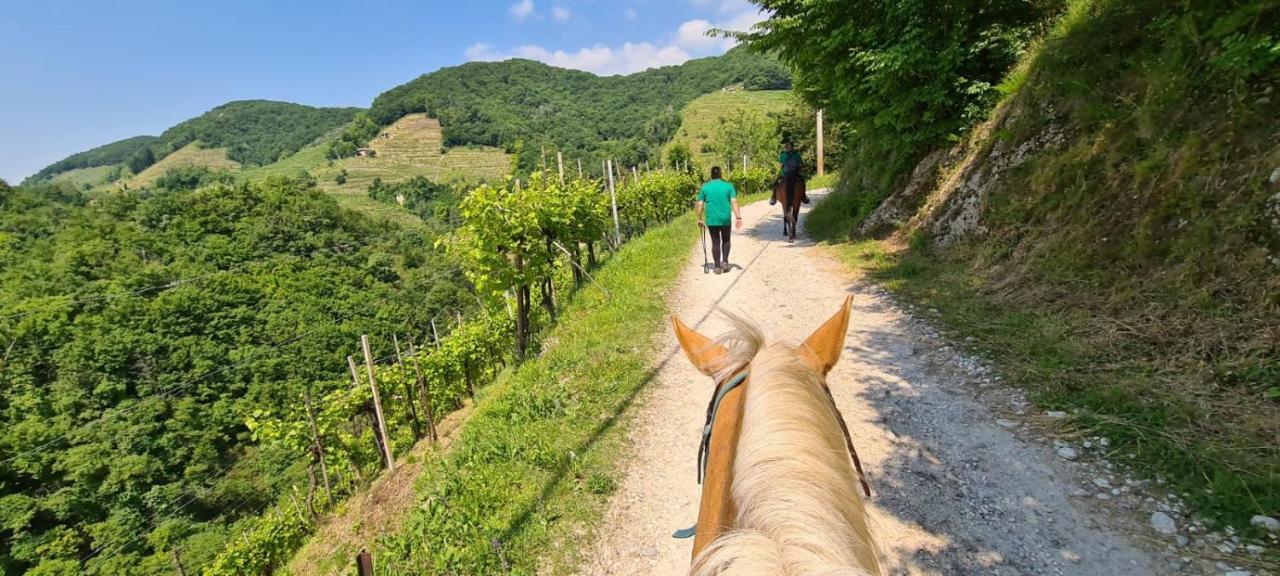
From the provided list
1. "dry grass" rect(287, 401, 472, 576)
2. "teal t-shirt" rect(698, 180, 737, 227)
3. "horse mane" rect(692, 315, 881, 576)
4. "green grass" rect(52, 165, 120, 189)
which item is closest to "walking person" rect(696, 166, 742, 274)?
"teal t-shirt" rect(698, 180, 737, 227)

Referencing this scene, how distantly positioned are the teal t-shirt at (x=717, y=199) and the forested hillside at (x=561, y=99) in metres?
81.2

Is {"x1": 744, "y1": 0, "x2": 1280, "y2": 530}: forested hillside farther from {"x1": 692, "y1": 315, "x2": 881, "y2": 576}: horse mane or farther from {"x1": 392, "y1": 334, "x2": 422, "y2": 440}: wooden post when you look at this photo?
{"x1": 392, "y1": 334, "x2": 422, "y2": 440}: wooden post

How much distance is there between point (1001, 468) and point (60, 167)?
Answer: 305 meters

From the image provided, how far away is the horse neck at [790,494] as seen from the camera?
0.88 m

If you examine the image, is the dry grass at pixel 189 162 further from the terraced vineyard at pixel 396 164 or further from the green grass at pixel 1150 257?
the green grass at pixel 1150 257

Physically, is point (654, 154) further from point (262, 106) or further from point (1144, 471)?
point (262, 106)

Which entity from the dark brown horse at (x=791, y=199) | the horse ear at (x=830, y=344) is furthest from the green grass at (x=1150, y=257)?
the dark brown horse at (x=791, y=199)

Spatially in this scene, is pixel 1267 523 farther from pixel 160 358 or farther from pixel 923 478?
pixel 160 358

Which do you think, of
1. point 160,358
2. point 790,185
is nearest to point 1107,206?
point 790,185

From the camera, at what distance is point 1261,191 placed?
346cm

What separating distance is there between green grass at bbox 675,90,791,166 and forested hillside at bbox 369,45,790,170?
460 centimetres

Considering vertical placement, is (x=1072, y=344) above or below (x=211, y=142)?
below

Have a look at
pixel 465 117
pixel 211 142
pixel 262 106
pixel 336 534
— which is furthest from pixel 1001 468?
pixel 262 106

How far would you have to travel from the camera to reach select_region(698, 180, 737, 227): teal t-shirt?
8.05 meters
